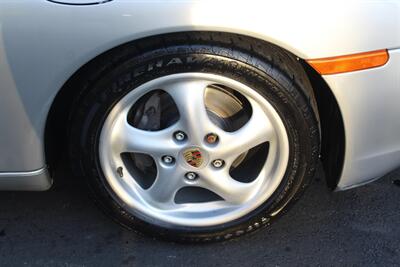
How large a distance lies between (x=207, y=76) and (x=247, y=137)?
12.8 inches

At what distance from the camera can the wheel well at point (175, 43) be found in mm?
2084

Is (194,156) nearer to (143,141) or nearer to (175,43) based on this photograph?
(143,141)

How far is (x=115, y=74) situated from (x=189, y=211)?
28.5 inches

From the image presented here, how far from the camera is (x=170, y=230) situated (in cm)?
246

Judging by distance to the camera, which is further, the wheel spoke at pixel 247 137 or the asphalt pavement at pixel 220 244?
the asphalt pavement at pixel 220 244

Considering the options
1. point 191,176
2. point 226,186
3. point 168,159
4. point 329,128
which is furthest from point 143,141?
point 329,128

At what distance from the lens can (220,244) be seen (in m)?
2.53

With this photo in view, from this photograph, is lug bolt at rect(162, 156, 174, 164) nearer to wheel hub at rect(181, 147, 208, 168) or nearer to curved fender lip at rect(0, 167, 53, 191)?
wheel hub at rect(181, 147, 208, 168)

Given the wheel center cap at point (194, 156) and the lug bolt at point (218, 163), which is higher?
the wheel center cap at point (194, 156)

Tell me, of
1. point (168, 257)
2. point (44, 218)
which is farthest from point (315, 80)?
point (44, 218)

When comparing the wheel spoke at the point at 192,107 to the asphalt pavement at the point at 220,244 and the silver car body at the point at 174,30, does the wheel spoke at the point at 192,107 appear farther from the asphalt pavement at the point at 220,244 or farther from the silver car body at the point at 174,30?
the asphalt pavement at the point at 220,244

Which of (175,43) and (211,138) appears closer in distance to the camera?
(175,43)

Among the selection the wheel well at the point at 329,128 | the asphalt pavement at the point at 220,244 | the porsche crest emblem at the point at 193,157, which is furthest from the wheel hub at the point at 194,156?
the wheel well at the point at 329,128

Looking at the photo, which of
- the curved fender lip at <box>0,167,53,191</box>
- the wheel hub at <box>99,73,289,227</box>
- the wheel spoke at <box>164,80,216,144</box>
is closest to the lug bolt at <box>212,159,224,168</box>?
the wheel hub at <box>99,73,289,227</box>
